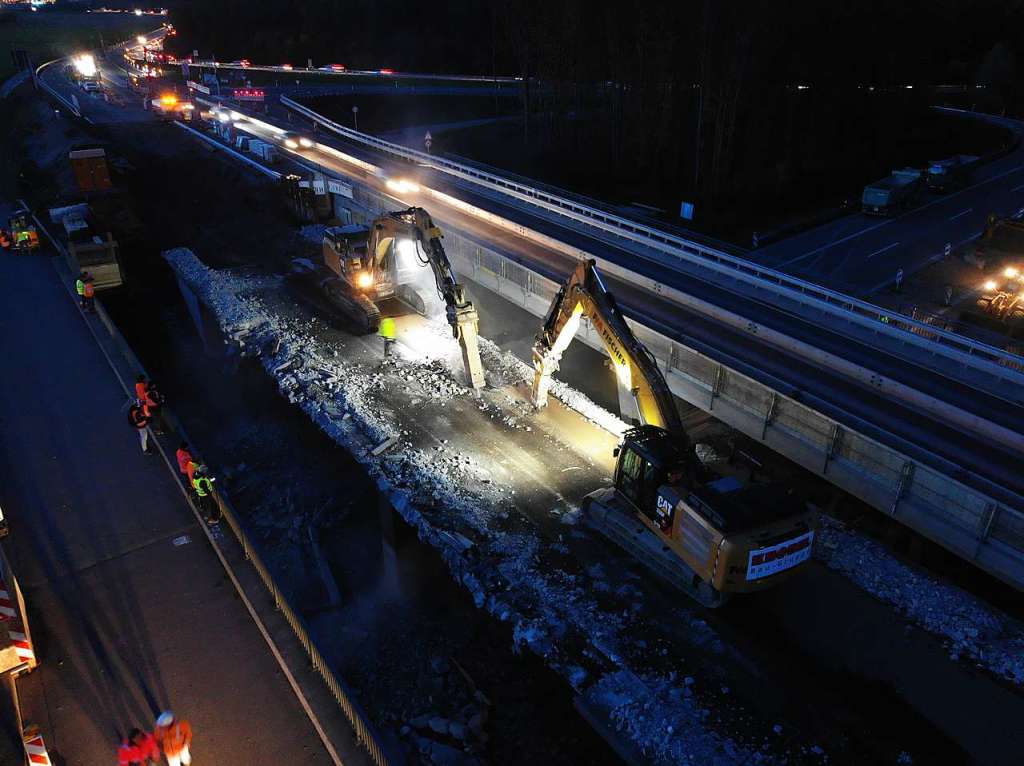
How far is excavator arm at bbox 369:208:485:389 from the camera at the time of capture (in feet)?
70.8

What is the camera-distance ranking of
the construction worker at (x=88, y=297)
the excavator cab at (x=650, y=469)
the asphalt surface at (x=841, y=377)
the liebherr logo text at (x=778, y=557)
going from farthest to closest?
the construction worker at (x=88, y=297) → the asphalt surface at (x=841, y=377) → the excavator cab at (x=650, y=469) → the liebherr logo text at (x=778, y=557)

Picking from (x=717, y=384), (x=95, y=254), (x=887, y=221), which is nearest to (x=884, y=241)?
(x=887, y=221)

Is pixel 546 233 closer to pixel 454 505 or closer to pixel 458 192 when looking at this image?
pixel 458 192

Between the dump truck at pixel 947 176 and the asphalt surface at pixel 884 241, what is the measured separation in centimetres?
57

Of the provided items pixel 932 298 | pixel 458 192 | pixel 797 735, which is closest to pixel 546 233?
pixel 458 192

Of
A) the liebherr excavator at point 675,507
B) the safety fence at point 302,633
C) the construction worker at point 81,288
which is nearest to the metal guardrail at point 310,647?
the safety fence at point 302,633

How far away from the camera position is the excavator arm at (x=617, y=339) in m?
16.3

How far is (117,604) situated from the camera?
45.1ft

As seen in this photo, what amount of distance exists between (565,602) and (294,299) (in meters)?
20.7

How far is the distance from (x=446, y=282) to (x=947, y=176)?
40832 mm

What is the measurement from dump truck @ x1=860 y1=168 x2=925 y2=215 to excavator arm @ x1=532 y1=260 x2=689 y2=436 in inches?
1244

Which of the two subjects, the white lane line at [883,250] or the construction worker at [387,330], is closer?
the construction worker at [387,330]

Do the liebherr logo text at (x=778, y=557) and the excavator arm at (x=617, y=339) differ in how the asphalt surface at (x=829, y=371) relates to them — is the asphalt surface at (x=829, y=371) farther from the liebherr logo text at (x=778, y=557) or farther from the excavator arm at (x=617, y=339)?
the liebherr logo text at (x=778, y=557)

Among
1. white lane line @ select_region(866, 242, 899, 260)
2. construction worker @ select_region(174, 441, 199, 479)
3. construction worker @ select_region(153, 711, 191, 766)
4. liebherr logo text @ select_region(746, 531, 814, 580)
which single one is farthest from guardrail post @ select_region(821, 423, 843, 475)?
white lane line @ select_region(866, 242, 899, 260)
